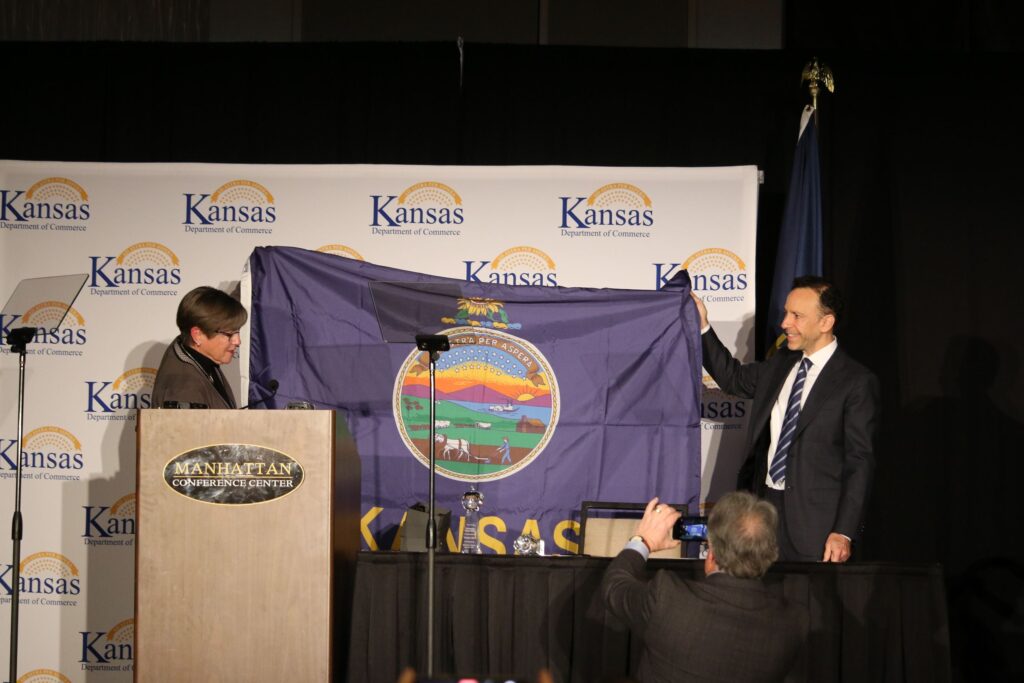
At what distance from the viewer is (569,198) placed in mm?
5754

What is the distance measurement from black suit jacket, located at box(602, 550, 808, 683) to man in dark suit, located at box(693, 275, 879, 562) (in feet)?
4.53

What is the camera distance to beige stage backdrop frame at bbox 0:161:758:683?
5.64 m

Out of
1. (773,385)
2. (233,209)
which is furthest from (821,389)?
(233,209)

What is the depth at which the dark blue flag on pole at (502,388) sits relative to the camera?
16.4ft

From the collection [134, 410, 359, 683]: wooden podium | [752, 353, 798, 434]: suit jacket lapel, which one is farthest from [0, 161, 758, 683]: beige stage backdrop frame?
[134, 410, 359, 683]: wooden podium

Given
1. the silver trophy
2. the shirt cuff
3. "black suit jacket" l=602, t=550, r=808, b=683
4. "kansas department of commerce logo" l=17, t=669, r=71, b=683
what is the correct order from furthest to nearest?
1. "kansas department of commerce logo" l=17, t=669, r=71, b=683
2. the silver trophy
3. the shirt cuff
4. "black suit jacket" l=602, t=550, r=808, b=683

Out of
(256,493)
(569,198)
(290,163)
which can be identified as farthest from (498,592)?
(290,163)

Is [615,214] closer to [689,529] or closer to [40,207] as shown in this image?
[689,529]

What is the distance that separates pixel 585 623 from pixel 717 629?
3.12 ft

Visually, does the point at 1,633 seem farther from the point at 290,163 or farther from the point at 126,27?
the point at 126,27

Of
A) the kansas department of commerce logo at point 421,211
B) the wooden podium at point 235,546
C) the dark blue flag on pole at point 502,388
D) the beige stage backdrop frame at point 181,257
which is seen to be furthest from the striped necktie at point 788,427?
the kansas department of commerce logo at point 421,211

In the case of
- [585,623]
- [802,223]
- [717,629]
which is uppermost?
[802,223]

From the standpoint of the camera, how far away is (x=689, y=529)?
3.13m

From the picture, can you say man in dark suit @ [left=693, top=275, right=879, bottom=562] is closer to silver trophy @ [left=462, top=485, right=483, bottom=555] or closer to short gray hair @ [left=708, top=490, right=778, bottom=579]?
silver trophy @ [left=462, top=485, right=483, bottom=555]
